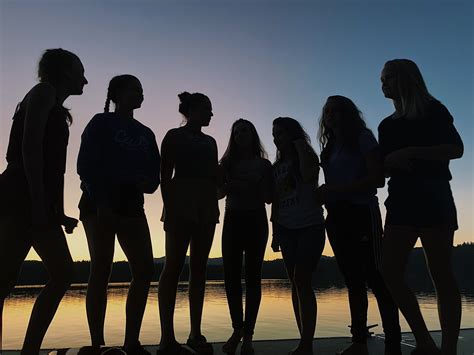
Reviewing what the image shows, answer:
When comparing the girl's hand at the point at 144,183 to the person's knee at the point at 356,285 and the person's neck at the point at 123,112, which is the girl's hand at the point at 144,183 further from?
the person's knee at the point at 356,285

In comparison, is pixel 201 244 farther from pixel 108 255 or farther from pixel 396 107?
pixel 396 107

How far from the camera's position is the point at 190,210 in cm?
308

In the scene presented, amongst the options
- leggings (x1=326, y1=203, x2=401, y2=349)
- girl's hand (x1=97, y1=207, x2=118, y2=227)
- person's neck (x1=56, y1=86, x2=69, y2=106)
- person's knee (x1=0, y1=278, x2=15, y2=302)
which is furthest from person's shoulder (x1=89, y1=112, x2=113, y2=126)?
leggings (x1=326, y1=203, x2=401, y2=349)

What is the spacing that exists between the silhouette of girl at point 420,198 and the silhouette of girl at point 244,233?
3.43ft

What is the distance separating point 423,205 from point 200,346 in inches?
67.5

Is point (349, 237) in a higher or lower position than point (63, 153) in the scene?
lower

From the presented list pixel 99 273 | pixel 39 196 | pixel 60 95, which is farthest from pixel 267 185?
pixel 39 196

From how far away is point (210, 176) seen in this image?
324 cm

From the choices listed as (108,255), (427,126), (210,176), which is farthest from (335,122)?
(108,255)

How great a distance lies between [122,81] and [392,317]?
2226 mm

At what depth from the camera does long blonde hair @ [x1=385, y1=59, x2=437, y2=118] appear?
2578 millimetres

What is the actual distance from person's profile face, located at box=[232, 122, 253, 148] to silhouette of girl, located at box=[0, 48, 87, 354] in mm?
1478

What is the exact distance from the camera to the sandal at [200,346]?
295 centimetres

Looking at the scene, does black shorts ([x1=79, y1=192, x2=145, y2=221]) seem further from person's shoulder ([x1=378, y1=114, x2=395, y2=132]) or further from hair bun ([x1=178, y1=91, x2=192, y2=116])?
person's shoulder ([x1=378, y1=114, x2=395, y2=132])
